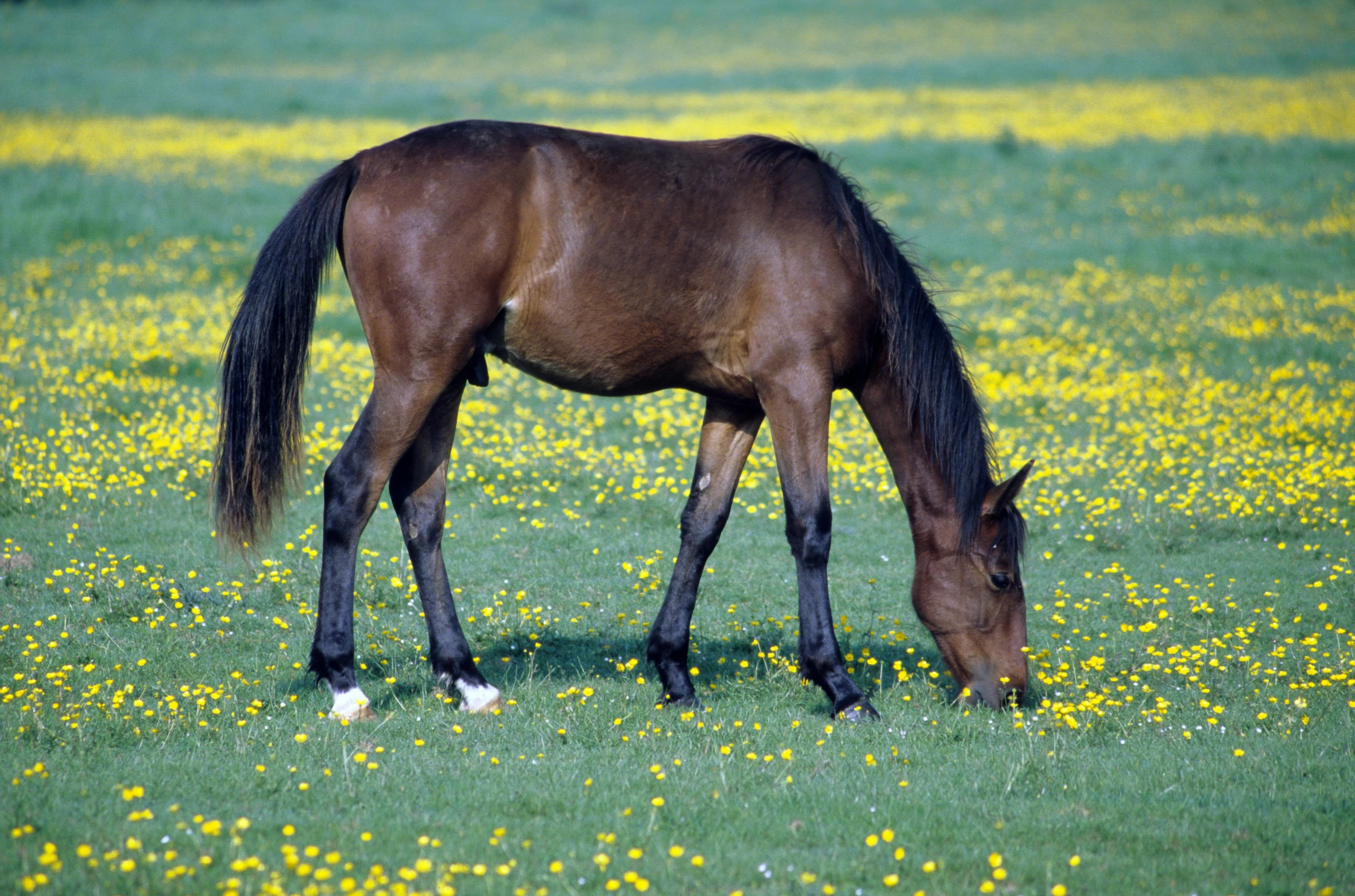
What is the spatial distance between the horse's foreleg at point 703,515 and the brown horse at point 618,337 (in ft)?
0.17

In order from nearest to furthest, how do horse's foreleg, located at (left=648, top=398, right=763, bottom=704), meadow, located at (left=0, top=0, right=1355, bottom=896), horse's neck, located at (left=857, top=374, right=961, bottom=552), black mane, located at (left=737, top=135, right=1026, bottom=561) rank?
meadow, located at (left=0, top=0, right=1355, bottom=896) → black mane, located at (left=737, top=135, right=1026, bottom=561) → horse's neck, located at (left=857, top=374, right=961, bottom=552) → horse's foreleg, located at (left=648, top=398, right=763, bottom=704)

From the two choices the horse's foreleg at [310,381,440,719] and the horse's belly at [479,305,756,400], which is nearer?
the horse's foreleg at [310,381,440,719]

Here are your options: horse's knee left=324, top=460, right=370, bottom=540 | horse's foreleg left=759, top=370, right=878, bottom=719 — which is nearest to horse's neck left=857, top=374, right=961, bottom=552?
horse's foreleg left=759, top=370, right=878, bottom=719

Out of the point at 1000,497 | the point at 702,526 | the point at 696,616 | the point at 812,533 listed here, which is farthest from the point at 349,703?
the point at 1000,497

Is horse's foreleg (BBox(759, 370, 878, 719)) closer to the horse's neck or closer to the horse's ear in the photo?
the horse's neck

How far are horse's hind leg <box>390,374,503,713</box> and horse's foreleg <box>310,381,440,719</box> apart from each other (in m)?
0.40

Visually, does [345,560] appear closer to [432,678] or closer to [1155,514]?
[432,678]

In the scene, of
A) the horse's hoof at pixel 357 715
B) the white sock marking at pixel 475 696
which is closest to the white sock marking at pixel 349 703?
the horse's hoof at pixel 357 715

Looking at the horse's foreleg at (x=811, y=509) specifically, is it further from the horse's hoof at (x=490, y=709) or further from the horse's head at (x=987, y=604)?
the horse's hoof at (x=490, y=709)

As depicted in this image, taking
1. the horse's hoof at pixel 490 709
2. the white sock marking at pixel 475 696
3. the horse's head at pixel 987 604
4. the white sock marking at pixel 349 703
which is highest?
the horse's head at pixel 987 604

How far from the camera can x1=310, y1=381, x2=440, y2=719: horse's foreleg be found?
6.09 meters

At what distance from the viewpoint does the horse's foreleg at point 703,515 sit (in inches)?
269

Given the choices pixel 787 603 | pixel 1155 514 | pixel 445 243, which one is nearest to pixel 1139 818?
pixel 787 603

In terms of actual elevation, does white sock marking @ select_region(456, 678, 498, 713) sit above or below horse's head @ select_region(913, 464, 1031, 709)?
below
